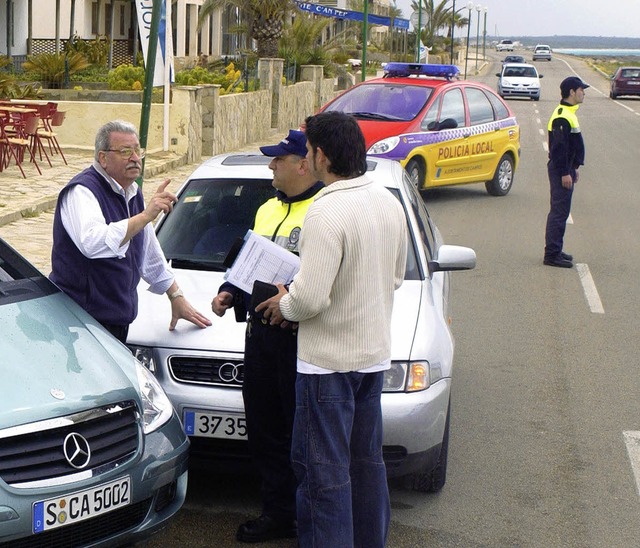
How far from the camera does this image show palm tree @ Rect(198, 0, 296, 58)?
31484 mm

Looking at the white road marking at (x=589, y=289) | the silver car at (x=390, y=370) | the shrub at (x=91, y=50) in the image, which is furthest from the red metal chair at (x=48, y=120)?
the shrub at (x=91, y=50)

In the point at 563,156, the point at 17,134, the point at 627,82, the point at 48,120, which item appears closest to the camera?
the point at 563,156

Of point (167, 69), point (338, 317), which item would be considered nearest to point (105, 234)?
point (338, 317)

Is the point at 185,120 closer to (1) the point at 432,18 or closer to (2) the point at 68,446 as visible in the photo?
(2) the point at 68,446

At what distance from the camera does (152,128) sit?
800 inches

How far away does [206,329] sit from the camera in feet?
16.8

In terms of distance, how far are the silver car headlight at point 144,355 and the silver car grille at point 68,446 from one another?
0.90 m

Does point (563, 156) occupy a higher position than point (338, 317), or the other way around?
point (563, 156)

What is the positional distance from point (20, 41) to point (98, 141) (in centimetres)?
2986

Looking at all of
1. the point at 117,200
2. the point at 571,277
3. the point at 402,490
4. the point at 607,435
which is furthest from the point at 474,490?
the point at 571,277

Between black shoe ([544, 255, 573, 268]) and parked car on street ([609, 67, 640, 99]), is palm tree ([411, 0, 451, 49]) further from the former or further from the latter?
black shoe ([544, 255, 573, 268])

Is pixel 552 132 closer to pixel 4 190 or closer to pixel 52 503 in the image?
pixel 4 190

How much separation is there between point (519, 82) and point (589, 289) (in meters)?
39.8

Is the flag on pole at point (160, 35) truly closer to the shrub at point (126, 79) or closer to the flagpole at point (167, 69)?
the flagpole at point (167, 69)
